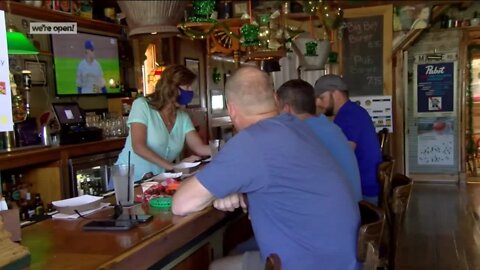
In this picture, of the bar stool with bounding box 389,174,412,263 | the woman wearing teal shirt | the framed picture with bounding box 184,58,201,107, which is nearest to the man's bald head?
the bar stool with bounding box 389,174,412,263

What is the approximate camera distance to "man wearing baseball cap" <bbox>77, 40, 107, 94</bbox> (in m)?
5.64

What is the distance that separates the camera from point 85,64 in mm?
5711

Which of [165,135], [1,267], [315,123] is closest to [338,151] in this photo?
[315,123]

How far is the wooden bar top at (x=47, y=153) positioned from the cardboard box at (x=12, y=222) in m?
2.40

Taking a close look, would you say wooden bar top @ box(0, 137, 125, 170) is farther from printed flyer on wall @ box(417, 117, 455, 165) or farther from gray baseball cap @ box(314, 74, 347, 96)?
printed flyer on wall @ box(417, 117, 455, 165)

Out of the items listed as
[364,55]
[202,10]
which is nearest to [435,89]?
[364,55]

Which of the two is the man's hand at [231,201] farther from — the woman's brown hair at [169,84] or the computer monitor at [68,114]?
the computer monitor at [68,114]

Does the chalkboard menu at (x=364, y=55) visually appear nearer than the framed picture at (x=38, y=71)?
No

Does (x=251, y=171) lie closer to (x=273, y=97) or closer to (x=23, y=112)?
(x=273, y=97)

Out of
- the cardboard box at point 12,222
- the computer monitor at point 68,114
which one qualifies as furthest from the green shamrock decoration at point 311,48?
the cardboard box at point 12,222

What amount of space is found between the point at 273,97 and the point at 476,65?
937cm

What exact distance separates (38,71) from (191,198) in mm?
3975

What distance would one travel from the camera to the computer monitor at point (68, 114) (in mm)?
4805

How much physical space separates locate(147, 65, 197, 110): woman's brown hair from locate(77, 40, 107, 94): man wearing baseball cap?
275 cm
